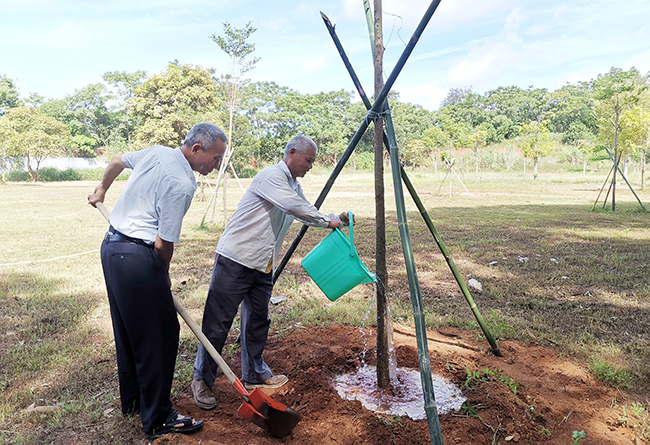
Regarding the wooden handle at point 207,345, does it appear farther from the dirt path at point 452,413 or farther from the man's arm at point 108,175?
the man's arm at point 108,175

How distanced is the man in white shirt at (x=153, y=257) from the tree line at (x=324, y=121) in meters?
9.75

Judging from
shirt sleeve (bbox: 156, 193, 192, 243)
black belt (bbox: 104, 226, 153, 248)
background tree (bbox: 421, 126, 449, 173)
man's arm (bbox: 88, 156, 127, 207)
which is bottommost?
black belt (bbox: 104, 226, 153, 248)

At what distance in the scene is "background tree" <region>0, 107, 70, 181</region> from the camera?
32.0 meters

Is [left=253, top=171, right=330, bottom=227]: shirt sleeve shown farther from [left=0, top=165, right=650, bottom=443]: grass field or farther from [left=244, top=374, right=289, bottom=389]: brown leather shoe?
[left=0, top=165, right=650, bottom=443]: grass field

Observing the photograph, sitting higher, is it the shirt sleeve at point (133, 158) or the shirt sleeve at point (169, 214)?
the shirt sleeve at point (133, 158)

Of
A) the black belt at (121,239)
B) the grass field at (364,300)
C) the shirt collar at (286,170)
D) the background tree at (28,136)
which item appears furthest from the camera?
the background tree at (28,136)

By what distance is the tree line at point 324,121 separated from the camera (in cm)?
2261

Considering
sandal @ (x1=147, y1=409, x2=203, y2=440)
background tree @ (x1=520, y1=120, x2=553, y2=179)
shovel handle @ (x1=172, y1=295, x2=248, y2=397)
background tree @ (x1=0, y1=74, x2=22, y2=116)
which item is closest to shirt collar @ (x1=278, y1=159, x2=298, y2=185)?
shovel handle @ (x1=172, y1=295, x2=248, y2=397)

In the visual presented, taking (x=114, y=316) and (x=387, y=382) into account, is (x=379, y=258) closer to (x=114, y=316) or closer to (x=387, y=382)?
(x=387, y=382)

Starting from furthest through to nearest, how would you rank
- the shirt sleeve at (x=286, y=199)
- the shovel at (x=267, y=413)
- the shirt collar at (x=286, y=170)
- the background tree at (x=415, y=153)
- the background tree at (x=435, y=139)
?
1. the background tree at (x=415, y=153)
2. the background tree at (x=435, y=139)
3. the shirt collar at (x=286, y=170)
4. the shirt sleeve at (x=286, y=199)
5. the shovel at (x=267, y=413)

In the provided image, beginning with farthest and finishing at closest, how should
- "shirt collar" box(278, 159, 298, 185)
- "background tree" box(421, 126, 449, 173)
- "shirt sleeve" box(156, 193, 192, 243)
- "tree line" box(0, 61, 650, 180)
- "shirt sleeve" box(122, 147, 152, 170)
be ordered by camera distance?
"background tree" box(421, 126, 449, 173) < "tree line" box(0, 61, 650, 180) < "shirt collar" box(278, 159, 298, 185) < "shirt sleeve" box(122, 147, 152, 170) < "shirt sleeve" box(156, 193, 192, 243)

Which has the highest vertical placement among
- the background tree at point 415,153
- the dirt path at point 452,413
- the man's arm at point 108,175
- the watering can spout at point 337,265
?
the background tree at point 415,153

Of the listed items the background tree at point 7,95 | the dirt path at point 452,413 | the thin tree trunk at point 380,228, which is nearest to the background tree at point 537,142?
the dirt path at point 452,413

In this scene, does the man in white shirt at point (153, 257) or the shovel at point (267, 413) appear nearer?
the man in white shirt at point (153, 257)
